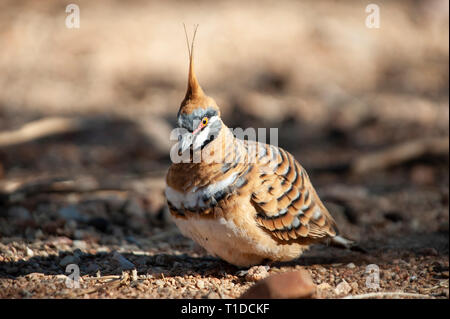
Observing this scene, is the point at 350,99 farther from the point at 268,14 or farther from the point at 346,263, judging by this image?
the point at 346,263

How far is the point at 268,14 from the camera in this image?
14.1m

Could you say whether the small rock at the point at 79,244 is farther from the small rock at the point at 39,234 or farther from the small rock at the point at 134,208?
the small rock at the point at 134,208

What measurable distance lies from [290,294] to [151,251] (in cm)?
209

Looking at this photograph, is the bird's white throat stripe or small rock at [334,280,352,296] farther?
the bird's white throat stripe

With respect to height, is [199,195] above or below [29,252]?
above

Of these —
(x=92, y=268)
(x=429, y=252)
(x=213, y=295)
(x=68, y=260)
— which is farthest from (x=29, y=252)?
(x=429, y=252)

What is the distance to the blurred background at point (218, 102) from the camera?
6164 mm

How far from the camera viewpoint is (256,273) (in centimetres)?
429

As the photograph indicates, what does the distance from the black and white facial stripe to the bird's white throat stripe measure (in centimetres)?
35

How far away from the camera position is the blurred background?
6.16m

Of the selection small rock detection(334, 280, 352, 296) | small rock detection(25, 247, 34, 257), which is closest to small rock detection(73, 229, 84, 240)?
small rock detection(25, 247, 34, 257)

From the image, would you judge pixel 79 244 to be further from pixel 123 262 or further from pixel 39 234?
pixel 123 262

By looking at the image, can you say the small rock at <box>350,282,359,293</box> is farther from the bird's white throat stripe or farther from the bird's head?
Result: the bird's head

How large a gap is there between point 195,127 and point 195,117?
0.08m
